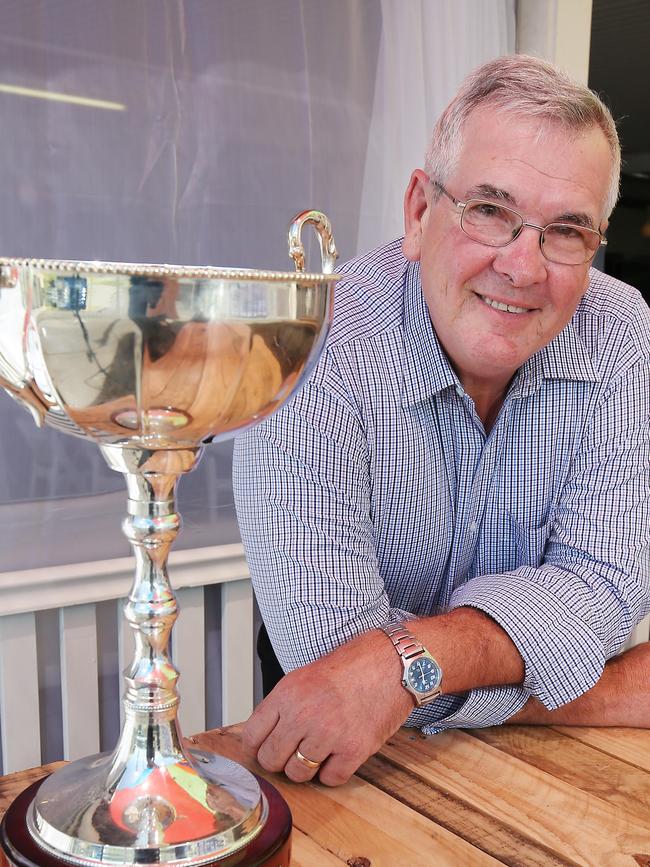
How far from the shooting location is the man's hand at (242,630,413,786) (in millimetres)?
878

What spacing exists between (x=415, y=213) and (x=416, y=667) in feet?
2.25

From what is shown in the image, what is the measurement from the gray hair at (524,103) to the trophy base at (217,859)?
899 millimetres

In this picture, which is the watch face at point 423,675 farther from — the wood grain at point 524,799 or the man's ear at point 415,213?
the man's ear at point 415,213

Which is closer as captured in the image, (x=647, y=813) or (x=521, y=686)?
(x=647, y=813)

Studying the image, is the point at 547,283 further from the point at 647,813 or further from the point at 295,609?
the point at 647,813

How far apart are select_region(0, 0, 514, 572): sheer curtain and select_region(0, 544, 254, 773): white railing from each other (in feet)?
0.17

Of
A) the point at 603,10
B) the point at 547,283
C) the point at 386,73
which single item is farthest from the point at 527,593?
the point at 603,10

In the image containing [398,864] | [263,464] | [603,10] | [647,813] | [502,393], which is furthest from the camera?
[603,10]

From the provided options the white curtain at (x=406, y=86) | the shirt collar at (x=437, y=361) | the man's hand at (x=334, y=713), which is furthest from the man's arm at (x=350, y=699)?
the white curtain at (x=406, y=86)

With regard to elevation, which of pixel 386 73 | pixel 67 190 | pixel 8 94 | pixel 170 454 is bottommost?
pixel 170 454

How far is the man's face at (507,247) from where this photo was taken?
116cm

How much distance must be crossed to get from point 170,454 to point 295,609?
56 centimetres

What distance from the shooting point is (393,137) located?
2096mm

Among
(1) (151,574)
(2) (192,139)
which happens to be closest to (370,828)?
(1) (151,574)
